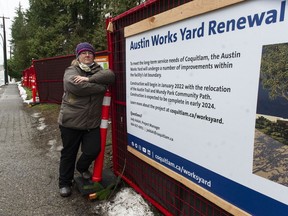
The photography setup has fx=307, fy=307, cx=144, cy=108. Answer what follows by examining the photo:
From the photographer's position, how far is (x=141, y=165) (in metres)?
3.64

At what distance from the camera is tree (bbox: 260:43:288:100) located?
172 centimetres

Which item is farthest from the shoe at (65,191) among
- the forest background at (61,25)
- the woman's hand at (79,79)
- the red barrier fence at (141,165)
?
the forest background at (61,25)

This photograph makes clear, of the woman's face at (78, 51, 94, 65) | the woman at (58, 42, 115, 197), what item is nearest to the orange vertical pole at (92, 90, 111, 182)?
the woman at (58, 42, 115, 197)

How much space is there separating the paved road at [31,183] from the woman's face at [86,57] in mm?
1692

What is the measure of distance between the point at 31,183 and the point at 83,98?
162cm

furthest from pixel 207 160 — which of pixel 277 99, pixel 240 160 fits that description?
pixel 277 99

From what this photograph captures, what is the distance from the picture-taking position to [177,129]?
2723 mm

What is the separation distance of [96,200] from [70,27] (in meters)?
16.8

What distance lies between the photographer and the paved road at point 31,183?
358cm

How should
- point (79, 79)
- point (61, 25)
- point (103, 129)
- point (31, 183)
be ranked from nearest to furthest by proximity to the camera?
point (79, 79) < point (103, 129) < point (31, 183) < point (61, 25)

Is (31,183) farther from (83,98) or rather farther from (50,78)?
(50,78)

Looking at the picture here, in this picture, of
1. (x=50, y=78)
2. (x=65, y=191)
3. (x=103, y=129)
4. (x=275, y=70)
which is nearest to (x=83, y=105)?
(x=103, y=129)

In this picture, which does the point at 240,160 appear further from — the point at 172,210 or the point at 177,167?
the point at 172,210

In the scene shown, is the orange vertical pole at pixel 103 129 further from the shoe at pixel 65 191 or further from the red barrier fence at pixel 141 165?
the shoe at pixel 65 191
